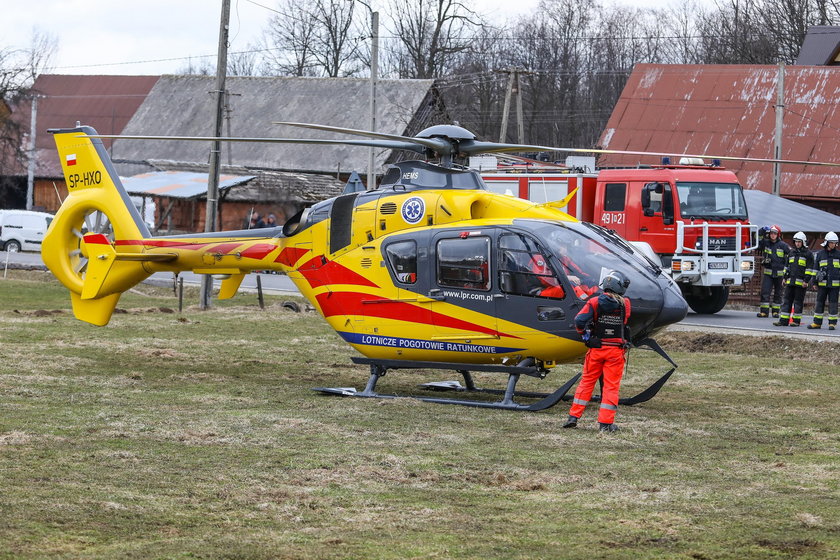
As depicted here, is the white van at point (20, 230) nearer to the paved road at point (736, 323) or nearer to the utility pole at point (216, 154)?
the paved road at point (736, 323)

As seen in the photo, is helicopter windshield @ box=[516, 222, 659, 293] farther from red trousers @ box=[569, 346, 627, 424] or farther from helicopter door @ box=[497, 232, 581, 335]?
red trousers @ box=[569, 346, 627, 424]

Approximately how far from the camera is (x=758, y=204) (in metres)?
34.7

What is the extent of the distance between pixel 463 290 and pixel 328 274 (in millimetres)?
2172

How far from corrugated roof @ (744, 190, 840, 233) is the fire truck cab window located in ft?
28.3

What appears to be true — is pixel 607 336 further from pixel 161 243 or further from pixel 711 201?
pixel 711 201

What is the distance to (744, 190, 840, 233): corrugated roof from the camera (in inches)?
1315

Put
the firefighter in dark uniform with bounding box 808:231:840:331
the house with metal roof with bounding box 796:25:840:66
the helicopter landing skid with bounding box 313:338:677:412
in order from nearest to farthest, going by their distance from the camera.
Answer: the helicopter landing skid with bounding box 313:338:677:412
the firefighter in dark uniform with bounding box 808:231:840:331
the house with metal roof with bounding box 796:25:840:66

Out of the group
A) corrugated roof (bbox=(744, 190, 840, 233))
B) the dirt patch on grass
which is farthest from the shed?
the dirt patch on grass

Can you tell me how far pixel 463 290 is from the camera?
44.4 ft

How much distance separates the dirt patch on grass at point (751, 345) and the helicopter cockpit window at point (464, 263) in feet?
26.8

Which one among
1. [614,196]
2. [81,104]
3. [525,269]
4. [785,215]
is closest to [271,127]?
[81,104]

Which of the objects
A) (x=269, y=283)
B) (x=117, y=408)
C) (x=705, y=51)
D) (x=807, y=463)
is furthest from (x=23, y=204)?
(x=807, y=463)

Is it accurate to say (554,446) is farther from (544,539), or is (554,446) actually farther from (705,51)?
(705,51)

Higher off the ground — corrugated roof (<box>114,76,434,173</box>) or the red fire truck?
corrugated roof (<box>114,76,434,173</box>)
